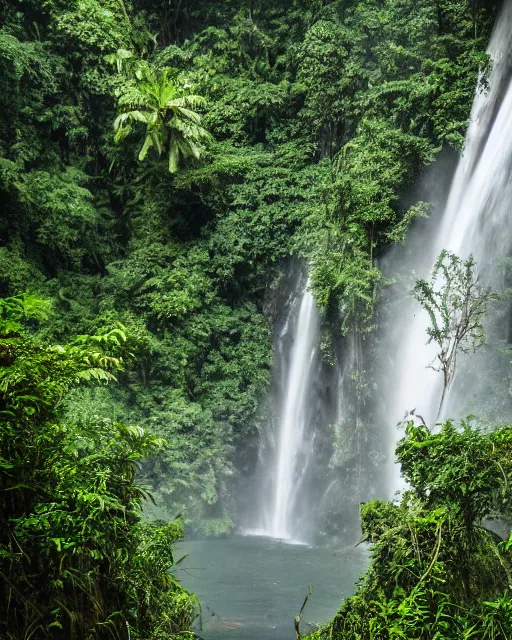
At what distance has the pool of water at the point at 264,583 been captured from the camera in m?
8.85

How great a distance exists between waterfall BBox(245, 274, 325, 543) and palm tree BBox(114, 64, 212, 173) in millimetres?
4320

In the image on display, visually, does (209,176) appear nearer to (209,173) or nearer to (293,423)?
(209,173)

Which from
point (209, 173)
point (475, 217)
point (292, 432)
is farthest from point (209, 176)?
point (475, 217)

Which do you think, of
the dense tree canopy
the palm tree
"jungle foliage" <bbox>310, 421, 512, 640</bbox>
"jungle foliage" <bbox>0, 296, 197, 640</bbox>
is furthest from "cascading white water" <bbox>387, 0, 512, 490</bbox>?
"jungle foliage" <bbox>0, 296, 197, 640</bbox>

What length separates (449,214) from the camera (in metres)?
13.6

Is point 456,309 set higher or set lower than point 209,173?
lower

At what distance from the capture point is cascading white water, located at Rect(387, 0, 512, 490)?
12.5 metres

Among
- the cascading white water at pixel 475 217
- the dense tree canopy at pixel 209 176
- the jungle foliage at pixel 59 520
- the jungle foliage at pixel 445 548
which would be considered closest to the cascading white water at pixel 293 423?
the dense tree canopy at pixel 209 176

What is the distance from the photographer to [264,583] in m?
10.9

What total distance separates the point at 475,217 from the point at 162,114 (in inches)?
331

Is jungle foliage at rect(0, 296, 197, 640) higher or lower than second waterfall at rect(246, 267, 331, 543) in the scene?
lower

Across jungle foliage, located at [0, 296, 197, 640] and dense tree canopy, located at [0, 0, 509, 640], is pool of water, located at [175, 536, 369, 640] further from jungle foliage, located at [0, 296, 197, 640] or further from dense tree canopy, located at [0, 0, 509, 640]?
jungle foliage, located at [0, 296, 197, 640]

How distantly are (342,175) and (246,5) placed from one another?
797cm

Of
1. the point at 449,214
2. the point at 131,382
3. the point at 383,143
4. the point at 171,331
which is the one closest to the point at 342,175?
the point at 383,143
